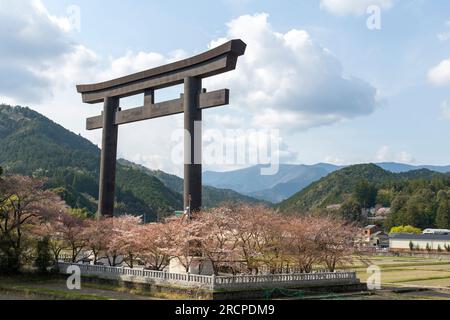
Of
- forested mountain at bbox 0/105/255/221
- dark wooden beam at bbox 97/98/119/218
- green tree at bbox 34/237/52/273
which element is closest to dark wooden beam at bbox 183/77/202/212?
dark wooden beam at bbox 97/98/119/218

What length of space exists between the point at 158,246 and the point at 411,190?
454 feet

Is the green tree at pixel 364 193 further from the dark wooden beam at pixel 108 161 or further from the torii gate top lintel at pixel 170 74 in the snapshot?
the dark wooden beam at pixel 108 161

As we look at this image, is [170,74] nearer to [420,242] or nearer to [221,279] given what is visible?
[221,279]

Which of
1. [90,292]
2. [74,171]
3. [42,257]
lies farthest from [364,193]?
[90,292]

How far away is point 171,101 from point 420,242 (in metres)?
80.7

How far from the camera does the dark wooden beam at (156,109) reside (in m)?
27.0

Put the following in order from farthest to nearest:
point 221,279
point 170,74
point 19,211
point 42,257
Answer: point 42,257, point 19,211, point 170,74, point 221,279

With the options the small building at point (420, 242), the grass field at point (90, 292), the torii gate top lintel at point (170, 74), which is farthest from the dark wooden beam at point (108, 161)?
the small building at point (420, 242)

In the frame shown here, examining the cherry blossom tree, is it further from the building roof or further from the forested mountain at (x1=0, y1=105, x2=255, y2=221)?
the forested mountain at (x1=0, y1=105, x2=255, y2=221)

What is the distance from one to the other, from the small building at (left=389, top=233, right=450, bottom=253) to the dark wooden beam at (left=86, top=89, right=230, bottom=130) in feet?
251

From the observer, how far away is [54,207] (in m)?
32.0

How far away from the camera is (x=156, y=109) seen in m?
31.6
